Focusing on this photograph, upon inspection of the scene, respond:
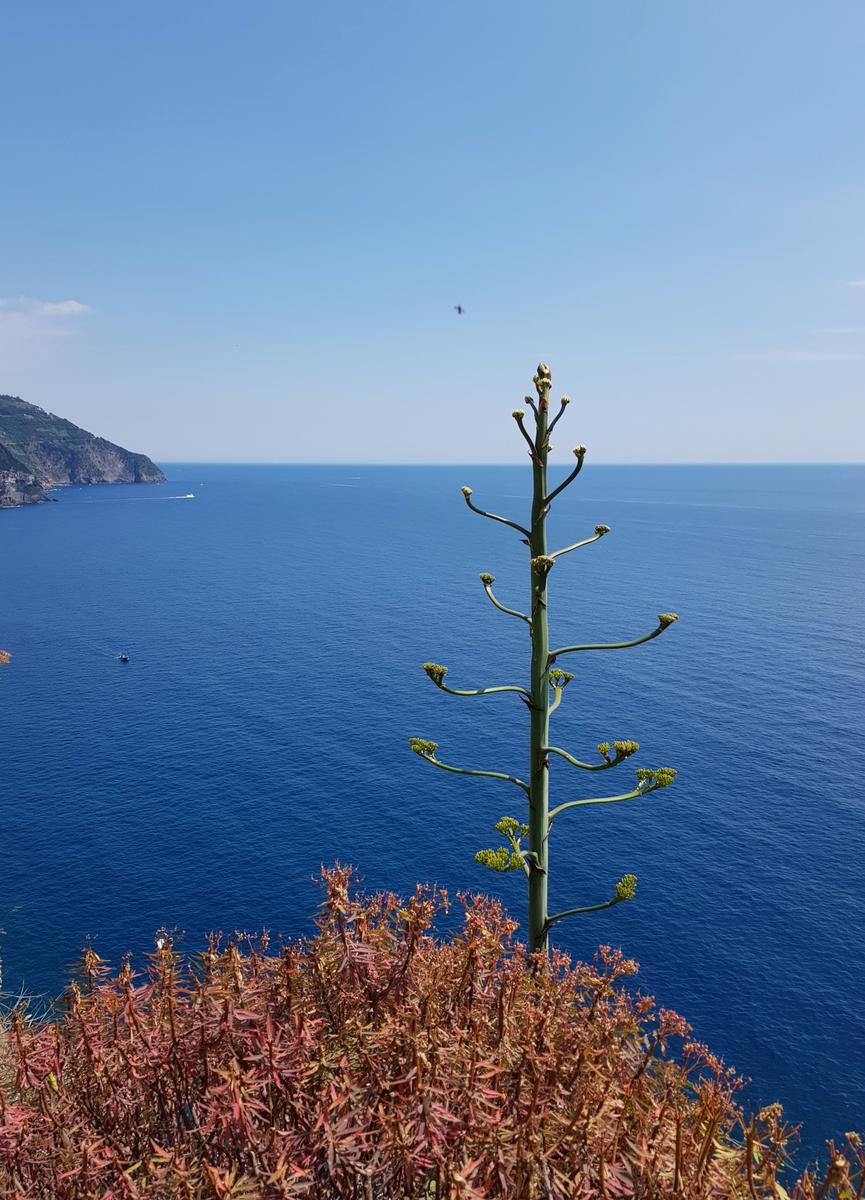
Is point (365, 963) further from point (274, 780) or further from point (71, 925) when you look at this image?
point (274, 780)

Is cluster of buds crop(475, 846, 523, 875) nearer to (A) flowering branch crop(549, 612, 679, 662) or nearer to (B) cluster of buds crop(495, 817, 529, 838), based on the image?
(B) cluster of buds crop(495, 817, 529, 838)

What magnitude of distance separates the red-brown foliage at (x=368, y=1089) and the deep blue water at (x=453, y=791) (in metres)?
48.7

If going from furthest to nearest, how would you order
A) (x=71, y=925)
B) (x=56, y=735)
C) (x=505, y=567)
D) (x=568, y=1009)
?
(x=505, y=567) < (x=56, y=735) < (x=71, y=925) < (x=568, y=1009)

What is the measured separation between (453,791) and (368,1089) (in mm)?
74512

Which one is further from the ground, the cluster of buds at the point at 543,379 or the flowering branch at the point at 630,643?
the cluster of buds at the point at 543,379

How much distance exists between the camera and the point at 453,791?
265 feet

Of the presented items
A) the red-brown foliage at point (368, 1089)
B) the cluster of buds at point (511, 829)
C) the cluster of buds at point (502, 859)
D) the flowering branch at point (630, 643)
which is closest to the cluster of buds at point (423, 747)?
the cluster of buds at point (511, 829)

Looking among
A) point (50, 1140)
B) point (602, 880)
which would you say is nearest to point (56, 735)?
point (602, 880)

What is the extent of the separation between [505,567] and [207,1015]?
18390 cm

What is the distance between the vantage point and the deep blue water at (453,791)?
5600cm

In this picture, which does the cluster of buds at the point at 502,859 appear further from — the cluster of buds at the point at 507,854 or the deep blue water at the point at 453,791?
the deep blue water at the point at 453,791

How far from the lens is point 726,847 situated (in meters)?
68.6

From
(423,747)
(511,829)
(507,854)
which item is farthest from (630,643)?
(423,747)

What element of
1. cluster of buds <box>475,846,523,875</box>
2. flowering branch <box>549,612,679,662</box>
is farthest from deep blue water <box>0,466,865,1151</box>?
flowering branch <box>549,612,679,662</box>
